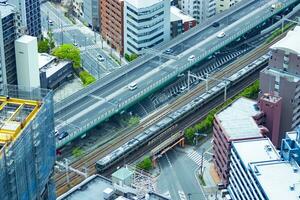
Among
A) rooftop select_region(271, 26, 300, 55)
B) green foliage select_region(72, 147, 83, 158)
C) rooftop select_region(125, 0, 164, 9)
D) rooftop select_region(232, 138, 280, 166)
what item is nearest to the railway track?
green foliage select_region(72, 147, 83, 158)

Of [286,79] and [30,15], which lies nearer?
[286,79]

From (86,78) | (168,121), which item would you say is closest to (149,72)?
(86,78)

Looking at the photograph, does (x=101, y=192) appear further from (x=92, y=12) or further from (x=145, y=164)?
(x=92, y=12)

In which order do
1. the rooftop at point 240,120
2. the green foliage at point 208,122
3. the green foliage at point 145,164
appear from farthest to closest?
the green foliage at point 208,122, the green foliage at point 145,164, the rooftop at point 240,120

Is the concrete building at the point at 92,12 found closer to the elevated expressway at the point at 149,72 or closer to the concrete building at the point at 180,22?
the concrete building at the point at 180,22

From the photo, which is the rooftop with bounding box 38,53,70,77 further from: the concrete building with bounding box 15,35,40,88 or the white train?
the white train

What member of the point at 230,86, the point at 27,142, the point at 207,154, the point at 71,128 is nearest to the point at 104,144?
the point at 71,128

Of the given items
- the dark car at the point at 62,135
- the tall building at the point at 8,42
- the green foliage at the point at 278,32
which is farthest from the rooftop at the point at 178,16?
the dark car at the point at 62,135

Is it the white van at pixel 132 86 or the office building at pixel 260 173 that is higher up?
the office building at pixel 260 173
